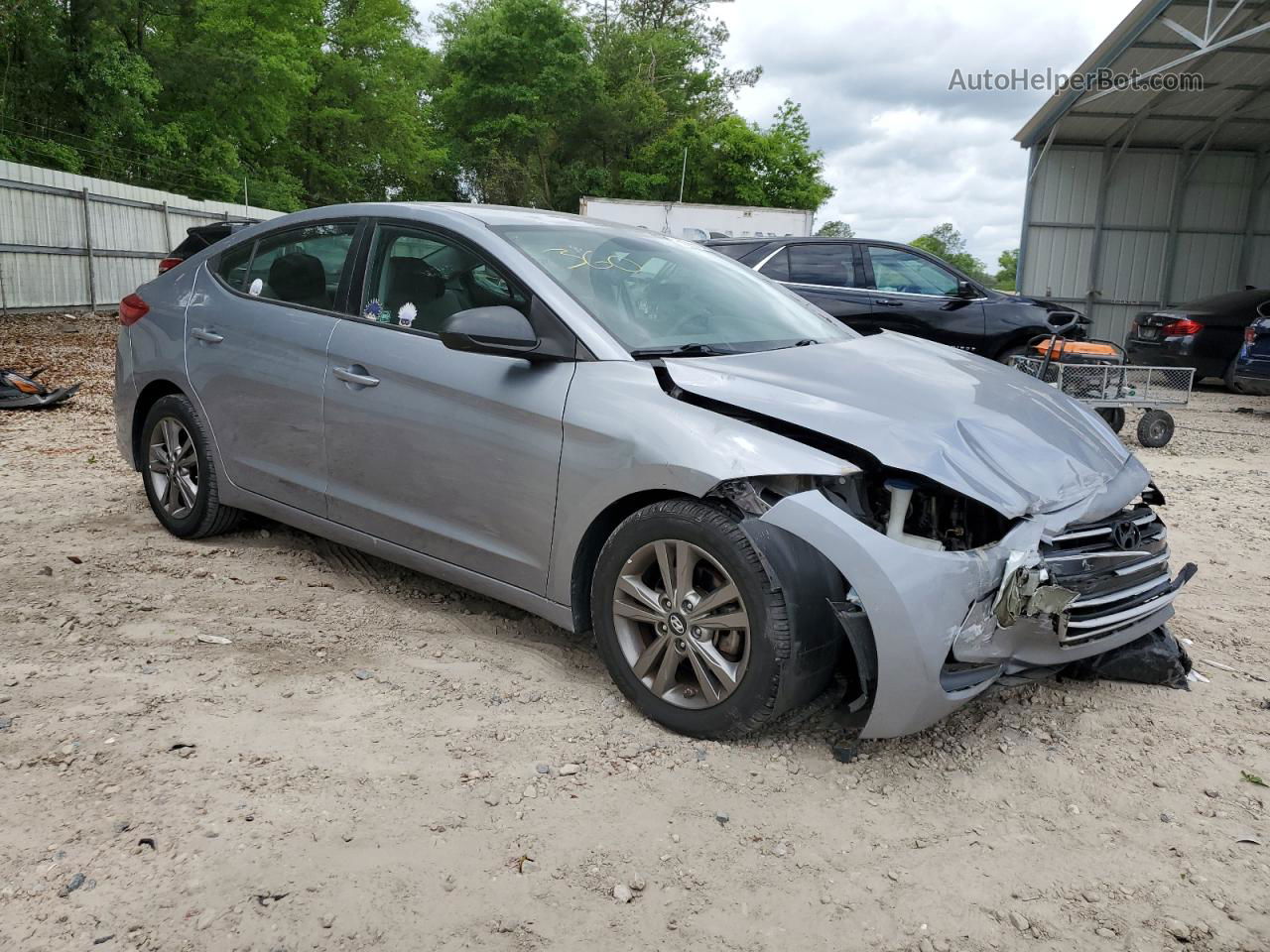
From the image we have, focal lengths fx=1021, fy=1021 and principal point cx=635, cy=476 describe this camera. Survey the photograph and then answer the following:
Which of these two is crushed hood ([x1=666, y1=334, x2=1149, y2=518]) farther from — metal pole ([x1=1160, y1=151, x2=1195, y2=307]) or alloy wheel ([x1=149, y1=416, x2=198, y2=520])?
metal pole ([x1=1160, y1=151, x2=1195, y2=307])

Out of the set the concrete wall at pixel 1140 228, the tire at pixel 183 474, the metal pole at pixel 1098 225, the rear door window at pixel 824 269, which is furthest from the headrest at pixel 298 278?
the metal pole at pixel 1098 225

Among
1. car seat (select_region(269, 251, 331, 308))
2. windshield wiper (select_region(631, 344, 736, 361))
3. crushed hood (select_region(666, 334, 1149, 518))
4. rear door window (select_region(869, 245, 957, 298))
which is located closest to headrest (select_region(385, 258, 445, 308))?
car seat (select_region(269, 251, 331, 308))

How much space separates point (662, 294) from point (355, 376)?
1.21 metres

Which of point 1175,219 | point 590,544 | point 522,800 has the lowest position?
point 522,800

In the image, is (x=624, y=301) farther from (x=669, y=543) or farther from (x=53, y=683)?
(x=53, y=683)

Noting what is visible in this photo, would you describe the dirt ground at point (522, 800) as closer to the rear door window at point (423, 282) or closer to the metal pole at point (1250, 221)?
the rear door window at point (423, 282)

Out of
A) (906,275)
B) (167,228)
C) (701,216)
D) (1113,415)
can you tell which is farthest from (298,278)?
(167,228)

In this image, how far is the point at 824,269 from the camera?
10.2 meters

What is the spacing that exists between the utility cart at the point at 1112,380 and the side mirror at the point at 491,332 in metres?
6.49

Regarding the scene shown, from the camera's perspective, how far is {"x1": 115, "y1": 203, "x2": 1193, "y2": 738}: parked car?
9.37 ft

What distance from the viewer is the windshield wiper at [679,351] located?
3.38m

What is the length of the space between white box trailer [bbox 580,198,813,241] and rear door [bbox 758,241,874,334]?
10743 millimetres

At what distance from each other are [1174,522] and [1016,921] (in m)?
4.38

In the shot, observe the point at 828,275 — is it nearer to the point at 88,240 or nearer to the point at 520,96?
the point at 88,240
